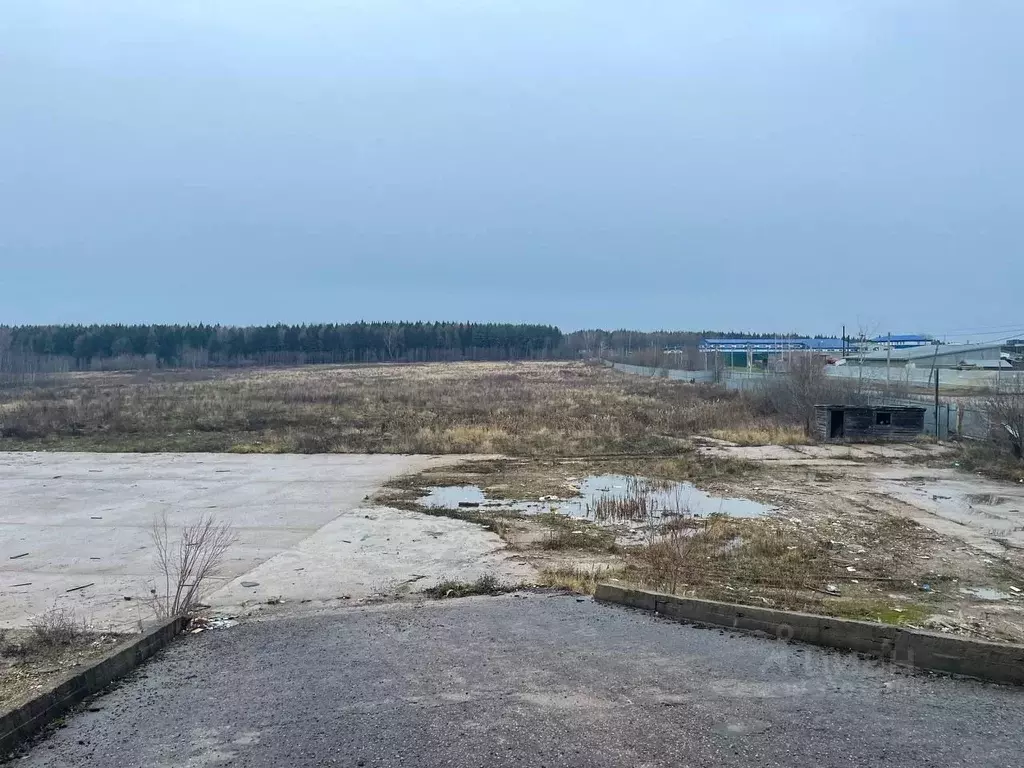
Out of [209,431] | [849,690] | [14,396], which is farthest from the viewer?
[14,396]

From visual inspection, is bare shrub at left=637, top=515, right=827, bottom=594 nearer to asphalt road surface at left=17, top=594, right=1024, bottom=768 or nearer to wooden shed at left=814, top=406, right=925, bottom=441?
asphalt road surface at left=17, top=594, right=1024, bottom=768

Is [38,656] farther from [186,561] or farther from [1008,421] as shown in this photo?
[1008,421]

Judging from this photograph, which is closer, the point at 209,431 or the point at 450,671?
the point at 450,671

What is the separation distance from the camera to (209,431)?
28.1 m

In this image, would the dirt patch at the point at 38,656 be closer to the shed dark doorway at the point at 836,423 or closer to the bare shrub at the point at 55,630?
the bare shrub at the point at 55,630

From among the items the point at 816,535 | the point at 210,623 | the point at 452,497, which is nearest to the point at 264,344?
the point at 452,497

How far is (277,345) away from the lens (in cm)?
13388

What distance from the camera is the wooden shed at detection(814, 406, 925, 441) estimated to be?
2391 cm

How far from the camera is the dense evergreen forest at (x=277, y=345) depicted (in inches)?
4641

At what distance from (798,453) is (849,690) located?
1724 centimetres

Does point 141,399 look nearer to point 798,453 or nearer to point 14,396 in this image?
point 14,396

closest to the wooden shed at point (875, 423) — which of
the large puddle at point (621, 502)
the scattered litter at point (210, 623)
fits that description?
the large puddle at point (621, 502)

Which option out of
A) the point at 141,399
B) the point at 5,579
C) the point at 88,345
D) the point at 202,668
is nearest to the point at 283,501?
the point at 5,579

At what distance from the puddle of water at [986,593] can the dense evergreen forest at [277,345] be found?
285ft
